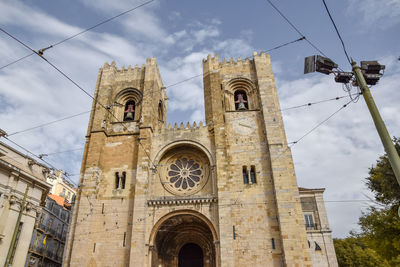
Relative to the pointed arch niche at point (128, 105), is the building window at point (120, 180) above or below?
below

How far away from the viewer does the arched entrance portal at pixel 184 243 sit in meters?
16.8

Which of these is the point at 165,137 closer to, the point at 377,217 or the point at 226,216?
the point at 226,216

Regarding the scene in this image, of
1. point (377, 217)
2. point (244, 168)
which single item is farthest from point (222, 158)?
point (377, 217)

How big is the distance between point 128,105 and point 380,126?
1837cm

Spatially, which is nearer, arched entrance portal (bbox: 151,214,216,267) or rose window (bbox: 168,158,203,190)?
arched entrance portal (bbox: 151,214,216,267)

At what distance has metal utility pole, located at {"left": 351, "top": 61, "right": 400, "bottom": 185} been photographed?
17.6ft

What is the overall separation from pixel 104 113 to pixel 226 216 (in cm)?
1081

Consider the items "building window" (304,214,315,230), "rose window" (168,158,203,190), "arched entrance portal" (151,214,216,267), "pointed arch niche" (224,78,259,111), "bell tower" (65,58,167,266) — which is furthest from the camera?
"building window" (304,214,315,230)

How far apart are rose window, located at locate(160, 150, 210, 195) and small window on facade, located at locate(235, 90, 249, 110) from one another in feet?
13.9

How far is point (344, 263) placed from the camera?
2556cm

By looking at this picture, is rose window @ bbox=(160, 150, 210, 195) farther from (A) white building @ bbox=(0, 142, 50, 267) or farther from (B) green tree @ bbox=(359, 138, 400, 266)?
(B) green tree @ bbox=(359, 138, 400, 266)

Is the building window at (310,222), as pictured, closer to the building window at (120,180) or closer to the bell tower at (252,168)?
the bell tower at (252,168)

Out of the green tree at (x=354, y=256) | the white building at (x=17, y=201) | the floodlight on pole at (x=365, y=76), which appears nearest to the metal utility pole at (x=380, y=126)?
the floodlight on pole at (x=365, y=76)

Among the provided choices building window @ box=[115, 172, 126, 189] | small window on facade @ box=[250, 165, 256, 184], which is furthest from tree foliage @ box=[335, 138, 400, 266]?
building window @ box=[115, 172, 126, 189]
